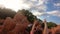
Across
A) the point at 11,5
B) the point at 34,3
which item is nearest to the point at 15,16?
the point at 11,5

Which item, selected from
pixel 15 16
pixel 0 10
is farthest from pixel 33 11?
pixel 0 10

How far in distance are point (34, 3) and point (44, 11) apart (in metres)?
0.53

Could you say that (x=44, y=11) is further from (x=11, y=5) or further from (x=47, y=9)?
(x=11, y=5)

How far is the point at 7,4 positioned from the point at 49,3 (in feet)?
5.72

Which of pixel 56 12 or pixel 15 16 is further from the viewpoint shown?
pixel 56 12

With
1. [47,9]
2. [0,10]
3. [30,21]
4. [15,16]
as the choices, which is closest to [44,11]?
[47,9]

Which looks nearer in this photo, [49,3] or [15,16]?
[15,16]

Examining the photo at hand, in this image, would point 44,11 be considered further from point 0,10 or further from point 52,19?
point 0,10

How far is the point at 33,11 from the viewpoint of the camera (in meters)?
7.75

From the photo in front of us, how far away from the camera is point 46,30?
7609 millimetres

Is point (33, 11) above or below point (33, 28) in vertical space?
above

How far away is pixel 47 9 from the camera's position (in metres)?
7.88

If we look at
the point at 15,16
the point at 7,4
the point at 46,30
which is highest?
the point at 7,4

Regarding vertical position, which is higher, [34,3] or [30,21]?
[34,3]
